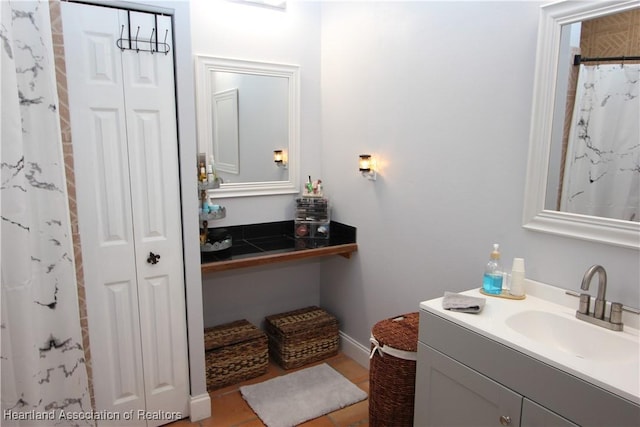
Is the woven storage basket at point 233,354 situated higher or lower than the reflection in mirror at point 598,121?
lower

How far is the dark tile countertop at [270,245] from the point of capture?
2541 millimetres

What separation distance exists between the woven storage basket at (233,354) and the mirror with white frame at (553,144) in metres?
1.81

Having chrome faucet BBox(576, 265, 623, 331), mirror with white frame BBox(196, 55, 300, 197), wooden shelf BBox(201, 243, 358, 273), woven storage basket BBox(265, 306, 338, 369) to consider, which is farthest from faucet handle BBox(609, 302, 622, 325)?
mirror with white frame BBox(196, 55, 300, 197)

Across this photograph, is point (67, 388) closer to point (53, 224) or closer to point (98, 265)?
point (98, 265)

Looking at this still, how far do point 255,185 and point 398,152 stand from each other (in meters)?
1.03

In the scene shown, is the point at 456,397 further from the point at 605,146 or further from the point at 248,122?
the point at 248,122

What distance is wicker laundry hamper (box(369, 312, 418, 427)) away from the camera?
1.92 metres

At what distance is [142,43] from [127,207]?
29.7 inches

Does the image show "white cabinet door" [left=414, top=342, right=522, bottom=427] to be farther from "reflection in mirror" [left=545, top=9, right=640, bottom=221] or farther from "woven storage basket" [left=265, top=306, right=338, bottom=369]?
"woven storage basket" [left=265, top=306, right=338, bottom=369]

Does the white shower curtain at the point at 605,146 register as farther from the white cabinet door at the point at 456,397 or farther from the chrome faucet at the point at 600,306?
the white cabinet door at the point at 456,397

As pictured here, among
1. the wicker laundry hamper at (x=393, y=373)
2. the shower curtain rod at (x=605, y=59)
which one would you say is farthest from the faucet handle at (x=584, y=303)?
the shower curtain rod at (x=605, y=59)

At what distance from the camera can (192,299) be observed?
226 cm

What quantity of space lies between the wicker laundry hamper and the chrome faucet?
691mm

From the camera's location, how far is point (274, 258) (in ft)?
8.57
